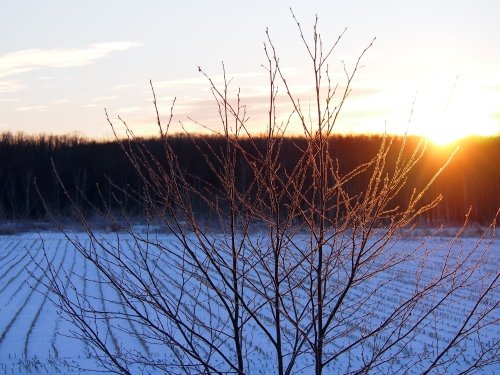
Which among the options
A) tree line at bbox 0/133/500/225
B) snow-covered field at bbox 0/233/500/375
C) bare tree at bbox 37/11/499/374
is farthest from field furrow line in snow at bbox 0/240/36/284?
tree line at bbox 0/133/500/225

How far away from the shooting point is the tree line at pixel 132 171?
141ft

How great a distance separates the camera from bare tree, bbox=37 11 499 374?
3617mm

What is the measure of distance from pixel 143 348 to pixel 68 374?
151 centimetres

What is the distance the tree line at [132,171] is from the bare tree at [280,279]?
2095 cm

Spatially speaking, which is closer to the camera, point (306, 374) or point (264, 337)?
point (306, 374)

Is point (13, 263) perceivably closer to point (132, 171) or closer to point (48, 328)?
point (48, 328)

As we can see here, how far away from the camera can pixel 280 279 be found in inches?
169

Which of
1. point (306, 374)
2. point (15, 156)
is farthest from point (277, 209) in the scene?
point (15, 156)

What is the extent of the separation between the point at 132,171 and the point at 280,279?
49.8m

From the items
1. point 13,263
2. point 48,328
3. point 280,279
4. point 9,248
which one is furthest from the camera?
point 9,248

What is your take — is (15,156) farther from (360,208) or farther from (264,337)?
(360,208)

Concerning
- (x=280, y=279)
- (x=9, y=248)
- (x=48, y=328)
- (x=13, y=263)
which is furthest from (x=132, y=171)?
(x=280, y=279)

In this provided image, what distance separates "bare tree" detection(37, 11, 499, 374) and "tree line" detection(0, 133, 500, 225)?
2095 cm

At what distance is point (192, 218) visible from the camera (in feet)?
11.7
